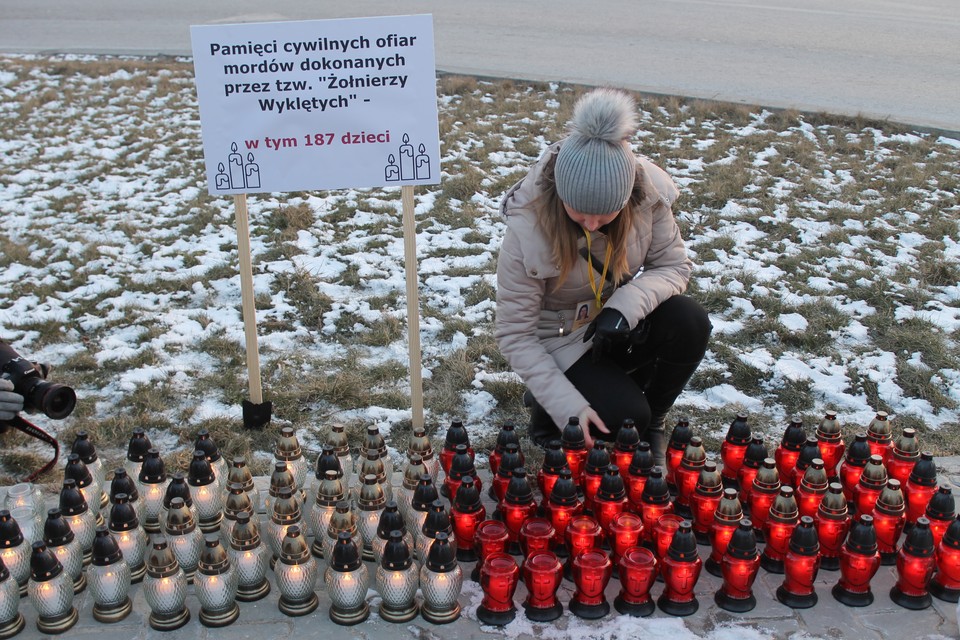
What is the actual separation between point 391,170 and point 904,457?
2.12m

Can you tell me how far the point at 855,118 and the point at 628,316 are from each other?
531cm

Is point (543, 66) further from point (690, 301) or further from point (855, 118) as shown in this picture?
point (690, 301)

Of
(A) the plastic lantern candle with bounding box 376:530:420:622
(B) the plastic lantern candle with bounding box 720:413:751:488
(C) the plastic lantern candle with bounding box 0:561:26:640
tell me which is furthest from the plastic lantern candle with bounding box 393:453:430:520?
(C) the plastic lantern candle with bounding box 0:561:26:640

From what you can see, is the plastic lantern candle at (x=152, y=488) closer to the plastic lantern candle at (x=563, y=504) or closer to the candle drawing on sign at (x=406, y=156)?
the plastic lantern candle at (x=563, y=504)

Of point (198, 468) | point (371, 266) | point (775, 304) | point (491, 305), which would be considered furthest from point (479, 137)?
point (198, 468)

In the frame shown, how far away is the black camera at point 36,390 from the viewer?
3383 mm

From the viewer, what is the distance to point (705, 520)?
116 inches

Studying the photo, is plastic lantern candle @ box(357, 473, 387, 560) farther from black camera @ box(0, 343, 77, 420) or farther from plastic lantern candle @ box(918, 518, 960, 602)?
plastic lantern candle @ box(918, 518, 960, 602)

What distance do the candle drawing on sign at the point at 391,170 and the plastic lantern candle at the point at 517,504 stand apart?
4.22 feet

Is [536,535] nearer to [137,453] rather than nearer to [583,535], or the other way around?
[583,535]

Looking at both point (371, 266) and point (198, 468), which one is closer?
point (198, 468)

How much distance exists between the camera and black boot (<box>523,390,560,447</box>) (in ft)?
11.4

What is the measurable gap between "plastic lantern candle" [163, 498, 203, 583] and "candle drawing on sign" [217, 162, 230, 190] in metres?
1.36

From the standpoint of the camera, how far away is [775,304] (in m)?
4.73
